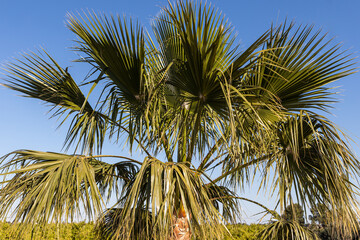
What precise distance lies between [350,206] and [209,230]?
1.43 m

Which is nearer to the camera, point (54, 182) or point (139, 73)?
point (54, 182)

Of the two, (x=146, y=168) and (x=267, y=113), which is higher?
(x=267, y=113)

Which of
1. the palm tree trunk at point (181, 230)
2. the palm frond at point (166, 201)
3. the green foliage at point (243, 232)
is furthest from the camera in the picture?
the green foliage at point (243, 232)

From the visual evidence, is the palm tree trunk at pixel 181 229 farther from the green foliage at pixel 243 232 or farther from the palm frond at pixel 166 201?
the green foliage at pixel 243 232

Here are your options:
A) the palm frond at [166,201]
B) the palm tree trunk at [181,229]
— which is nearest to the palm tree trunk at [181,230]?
the palm tree trunk at [181,229]

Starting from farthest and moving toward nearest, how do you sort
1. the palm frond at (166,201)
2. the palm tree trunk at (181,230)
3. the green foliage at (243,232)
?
1. the green foliage at (243,232)
2. the palm tree trunk at (181,230)
3. the palm frond at (166,201)

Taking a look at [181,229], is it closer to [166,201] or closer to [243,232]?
[166,201]

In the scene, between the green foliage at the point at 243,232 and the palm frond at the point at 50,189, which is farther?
the green foliage at the point at 243,232

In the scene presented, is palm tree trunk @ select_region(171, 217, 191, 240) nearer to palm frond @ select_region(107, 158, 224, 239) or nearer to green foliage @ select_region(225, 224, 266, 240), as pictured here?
palm frond @ select_region(107, 158, 224, 239)

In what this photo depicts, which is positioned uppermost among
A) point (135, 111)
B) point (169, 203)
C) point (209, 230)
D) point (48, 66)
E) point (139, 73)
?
point (48, 66)

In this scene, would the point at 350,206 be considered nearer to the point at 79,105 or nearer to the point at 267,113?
the point at 267,113

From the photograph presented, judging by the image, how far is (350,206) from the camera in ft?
10.4

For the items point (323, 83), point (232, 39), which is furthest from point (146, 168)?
point (323, 83)

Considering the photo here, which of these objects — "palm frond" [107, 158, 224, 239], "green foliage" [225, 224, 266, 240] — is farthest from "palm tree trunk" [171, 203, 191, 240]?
"green foliage" [225, 224, 266, 240]
